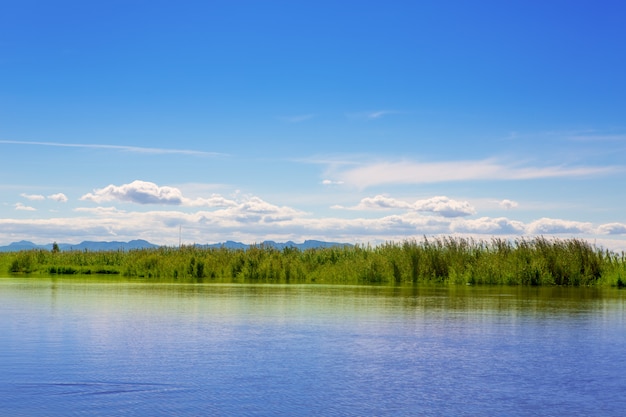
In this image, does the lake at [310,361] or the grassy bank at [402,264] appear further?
the grassy bank at [402,264]

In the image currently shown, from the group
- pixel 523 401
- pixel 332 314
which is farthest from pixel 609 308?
pixel 523 401

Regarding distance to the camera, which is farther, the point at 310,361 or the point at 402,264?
the point at 402,264

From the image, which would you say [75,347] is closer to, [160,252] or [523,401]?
[523,401]

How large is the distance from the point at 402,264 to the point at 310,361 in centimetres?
1772

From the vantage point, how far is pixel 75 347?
23.9 ft

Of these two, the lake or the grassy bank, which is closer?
the lake

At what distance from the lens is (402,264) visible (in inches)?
945

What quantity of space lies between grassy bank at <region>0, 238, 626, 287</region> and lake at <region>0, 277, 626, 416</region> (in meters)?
10.4

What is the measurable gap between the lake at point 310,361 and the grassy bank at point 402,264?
10.4 meters

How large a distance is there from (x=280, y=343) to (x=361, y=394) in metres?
2.51

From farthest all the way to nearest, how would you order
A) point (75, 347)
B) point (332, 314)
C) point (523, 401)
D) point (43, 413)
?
1. point (332, 314)
2. point (75, 347)
3. point (523, 401)
4. point (43, 413)

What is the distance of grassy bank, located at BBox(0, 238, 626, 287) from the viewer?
2161 centimetres

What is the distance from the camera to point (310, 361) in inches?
257

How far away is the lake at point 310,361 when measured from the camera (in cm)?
493
